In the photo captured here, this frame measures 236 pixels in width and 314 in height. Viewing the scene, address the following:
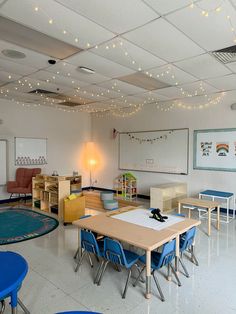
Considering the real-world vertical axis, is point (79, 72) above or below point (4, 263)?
above

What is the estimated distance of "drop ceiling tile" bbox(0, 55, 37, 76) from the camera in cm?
391

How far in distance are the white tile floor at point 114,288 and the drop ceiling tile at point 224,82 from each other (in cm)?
314

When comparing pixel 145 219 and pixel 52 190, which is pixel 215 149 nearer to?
pixel 145 219

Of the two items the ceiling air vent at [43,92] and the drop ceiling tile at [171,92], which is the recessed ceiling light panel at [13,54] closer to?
the ceiling air vent at [43,92]

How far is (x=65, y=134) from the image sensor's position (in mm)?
8195

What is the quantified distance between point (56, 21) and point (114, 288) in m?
3.07

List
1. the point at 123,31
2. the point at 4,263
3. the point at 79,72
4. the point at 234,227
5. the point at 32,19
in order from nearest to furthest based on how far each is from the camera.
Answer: the point at 4,263 < the point at 32,19 < the point at 123,31 < the point at 79,72 < the point at 234,227

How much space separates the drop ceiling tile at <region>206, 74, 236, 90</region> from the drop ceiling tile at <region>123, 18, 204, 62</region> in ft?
4.69

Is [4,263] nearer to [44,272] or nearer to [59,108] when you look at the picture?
[44,272]

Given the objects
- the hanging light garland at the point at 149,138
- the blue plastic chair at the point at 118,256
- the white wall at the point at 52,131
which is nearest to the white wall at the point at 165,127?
the hanging light garland at the point at 149,138

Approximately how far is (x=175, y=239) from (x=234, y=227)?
2.73 meters

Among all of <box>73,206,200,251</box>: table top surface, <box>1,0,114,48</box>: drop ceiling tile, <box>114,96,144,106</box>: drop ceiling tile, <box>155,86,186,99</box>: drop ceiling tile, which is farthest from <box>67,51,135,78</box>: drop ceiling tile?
<box>73,206,200,251</box>: table top surface

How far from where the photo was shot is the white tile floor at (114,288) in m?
2.33

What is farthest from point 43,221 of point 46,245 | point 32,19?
point 32,19
